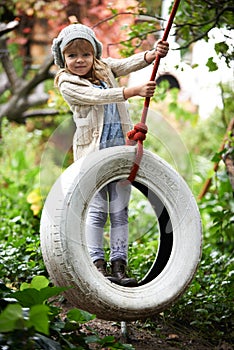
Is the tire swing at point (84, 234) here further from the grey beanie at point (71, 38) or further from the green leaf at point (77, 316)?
the grey beanie at point (71, 38)

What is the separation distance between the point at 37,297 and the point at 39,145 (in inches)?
306

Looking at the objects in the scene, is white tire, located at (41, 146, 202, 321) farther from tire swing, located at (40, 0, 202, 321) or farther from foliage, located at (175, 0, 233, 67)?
foliage, located at (175, 0, 233, 67)

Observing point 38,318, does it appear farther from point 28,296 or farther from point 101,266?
point 101,266

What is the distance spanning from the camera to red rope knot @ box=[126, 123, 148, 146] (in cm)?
312

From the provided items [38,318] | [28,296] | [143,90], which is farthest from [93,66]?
[38,318]

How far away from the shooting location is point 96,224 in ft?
10.6

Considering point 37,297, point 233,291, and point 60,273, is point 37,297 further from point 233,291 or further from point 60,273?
point 233,291

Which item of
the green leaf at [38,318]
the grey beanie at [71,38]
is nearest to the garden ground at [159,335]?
the green leaf at [38,318]

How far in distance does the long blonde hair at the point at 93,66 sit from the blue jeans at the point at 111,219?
1.70ft

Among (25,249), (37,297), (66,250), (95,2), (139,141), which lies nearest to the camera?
(37,297)

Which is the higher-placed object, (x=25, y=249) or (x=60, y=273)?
(x=25, y=249)

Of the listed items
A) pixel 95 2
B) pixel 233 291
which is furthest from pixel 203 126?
pixel 233 291

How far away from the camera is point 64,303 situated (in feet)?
12.5

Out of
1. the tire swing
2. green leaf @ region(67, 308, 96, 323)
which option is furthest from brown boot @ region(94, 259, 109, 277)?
green leaf @ region(67, 308, 96, 323)
